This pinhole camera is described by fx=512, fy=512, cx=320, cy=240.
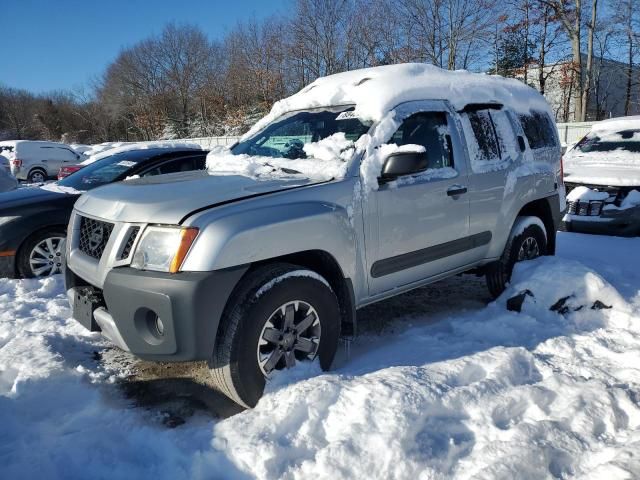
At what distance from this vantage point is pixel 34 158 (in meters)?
18.9

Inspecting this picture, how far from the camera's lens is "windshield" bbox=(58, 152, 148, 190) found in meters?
6.12

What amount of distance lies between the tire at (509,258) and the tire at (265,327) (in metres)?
2.10

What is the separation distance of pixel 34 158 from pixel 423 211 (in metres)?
19.2

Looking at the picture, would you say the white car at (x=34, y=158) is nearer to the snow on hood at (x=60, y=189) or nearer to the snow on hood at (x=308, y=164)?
the snow on hood at (x=60, y=189)

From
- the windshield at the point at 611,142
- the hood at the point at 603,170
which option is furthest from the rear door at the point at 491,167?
the windshield at the point at 611,142

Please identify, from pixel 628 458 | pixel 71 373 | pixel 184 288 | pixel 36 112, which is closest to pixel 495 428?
pixel 628 458

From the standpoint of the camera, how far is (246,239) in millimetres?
2691

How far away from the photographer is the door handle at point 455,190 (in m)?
3.85

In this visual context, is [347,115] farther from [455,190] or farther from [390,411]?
[390,411]

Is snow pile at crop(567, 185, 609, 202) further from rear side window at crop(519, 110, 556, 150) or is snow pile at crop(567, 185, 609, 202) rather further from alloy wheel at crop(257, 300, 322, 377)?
alloy wheel at crop(257, 300, 322, 377)

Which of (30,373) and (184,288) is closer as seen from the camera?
(184,288)

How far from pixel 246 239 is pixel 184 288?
407 millimetres

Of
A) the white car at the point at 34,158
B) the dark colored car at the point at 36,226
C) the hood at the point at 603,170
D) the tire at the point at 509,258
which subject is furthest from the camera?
the white car at the point at 34,158

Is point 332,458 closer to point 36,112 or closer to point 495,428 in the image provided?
point 495,428
